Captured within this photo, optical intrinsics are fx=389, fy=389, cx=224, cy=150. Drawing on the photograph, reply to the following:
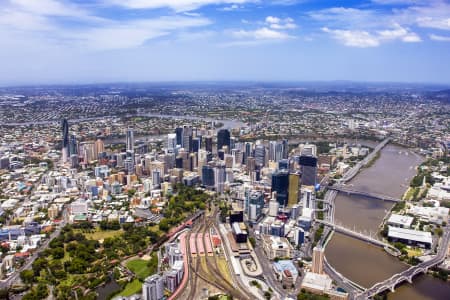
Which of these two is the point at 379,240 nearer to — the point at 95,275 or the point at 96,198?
the point at 95,275

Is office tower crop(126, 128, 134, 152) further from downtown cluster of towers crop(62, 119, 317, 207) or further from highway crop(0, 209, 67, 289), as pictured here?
highway crop(0, 209, 67, 289)

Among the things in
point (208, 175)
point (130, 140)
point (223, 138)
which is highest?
point (223, 138)

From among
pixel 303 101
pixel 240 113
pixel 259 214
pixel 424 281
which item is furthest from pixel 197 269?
pixel 303 101

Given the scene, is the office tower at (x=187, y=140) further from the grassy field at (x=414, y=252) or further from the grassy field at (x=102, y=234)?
the grassy field at (x=414, y=252)

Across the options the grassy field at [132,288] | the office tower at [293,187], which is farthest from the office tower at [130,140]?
the grassy field at [132,288]

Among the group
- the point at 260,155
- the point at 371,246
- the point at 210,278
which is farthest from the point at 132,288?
the point at 260,155

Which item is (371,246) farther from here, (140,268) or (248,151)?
(248,151)

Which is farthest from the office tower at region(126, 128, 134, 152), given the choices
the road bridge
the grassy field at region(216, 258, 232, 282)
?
the road bridge
